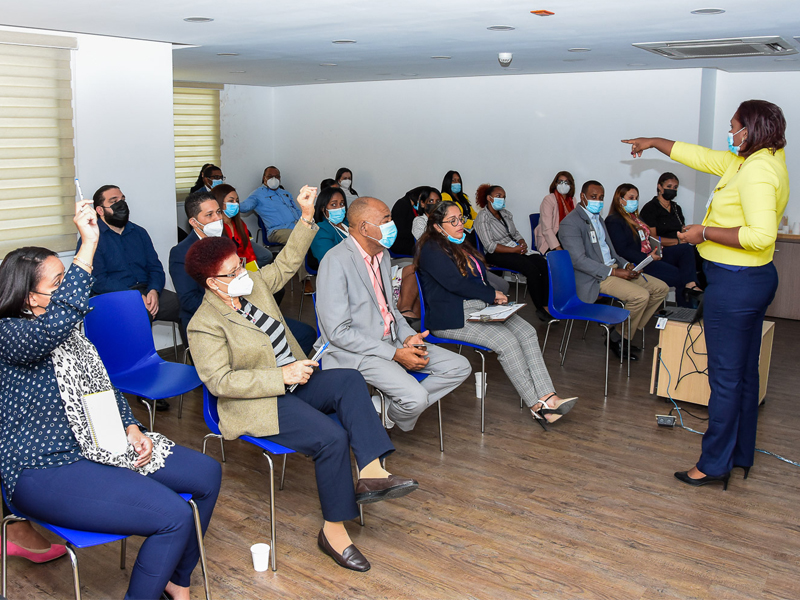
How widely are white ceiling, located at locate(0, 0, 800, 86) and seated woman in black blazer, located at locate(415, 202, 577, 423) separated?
122 centimetres

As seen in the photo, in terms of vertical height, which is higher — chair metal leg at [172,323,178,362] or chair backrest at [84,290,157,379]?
chair backrest at [84,290,157,379]

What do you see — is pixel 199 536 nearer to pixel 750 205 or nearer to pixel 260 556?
pixel 260 556

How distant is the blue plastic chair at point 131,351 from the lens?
367cm

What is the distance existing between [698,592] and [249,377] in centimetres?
195

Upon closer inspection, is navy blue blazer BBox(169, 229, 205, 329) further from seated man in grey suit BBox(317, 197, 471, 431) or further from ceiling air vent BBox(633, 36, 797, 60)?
ceiling air vent BBox(633, 36, 797, 60)

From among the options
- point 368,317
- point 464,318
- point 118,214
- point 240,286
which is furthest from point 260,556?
point 118,214

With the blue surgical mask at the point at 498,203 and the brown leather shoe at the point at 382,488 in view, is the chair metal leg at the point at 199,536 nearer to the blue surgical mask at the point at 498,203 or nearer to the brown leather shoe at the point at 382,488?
the brown leather shoe at the point at 382,488

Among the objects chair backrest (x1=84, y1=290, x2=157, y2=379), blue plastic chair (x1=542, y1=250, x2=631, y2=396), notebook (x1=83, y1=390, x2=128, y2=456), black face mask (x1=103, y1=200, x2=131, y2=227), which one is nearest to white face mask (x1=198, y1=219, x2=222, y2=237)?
chair backrest (x1=84, y1=290, x2=157, y2=379)

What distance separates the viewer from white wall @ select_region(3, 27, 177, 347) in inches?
199

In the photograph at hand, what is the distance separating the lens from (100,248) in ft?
15.9

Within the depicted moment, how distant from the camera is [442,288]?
4508 mm

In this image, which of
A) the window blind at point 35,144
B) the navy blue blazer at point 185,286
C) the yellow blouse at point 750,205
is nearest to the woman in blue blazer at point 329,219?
the navy blue blazer at point 185,286

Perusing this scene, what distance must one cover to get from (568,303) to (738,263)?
2.13 meters

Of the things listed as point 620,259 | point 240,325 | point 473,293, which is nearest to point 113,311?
point 240,325
